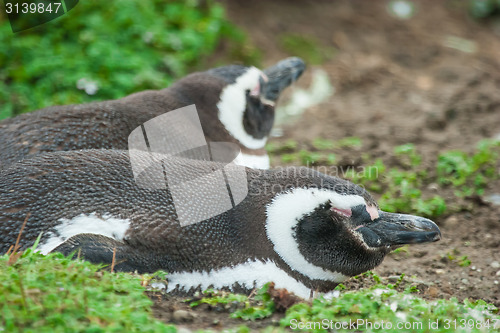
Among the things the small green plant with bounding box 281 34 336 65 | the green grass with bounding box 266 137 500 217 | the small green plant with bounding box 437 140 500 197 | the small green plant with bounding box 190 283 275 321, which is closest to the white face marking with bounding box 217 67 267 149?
the green grass with bounding box 266 137 500 217

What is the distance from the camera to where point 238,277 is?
12.1 ft

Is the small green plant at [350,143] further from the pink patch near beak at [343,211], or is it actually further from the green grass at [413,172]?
the pink patch near beak at [343,211]

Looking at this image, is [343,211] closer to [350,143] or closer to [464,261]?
[464,261]

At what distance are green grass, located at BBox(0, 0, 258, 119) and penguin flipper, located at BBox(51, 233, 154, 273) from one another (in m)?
3.20

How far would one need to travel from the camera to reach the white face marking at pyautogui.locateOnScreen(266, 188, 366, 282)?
3.83m

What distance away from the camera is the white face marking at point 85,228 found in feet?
11.1

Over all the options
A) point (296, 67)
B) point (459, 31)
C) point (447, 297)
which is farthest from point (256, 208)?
point (459, 31)

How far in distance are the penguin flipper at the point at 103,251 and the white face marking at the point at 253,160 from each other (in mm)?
2117

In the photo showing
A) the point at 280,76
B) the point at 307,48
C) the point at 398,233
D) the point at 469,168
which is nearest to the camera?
the point at 398,233

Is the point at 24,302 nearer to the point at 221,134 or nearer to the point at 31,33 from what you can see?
the point at 221,134

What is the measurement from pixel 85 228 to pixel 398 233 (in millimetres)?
1920

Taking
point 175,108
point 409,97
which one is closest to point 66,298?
point 175,108

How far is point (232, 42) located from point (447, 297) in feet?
17.3

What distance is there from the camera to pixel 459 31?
10062 mm
